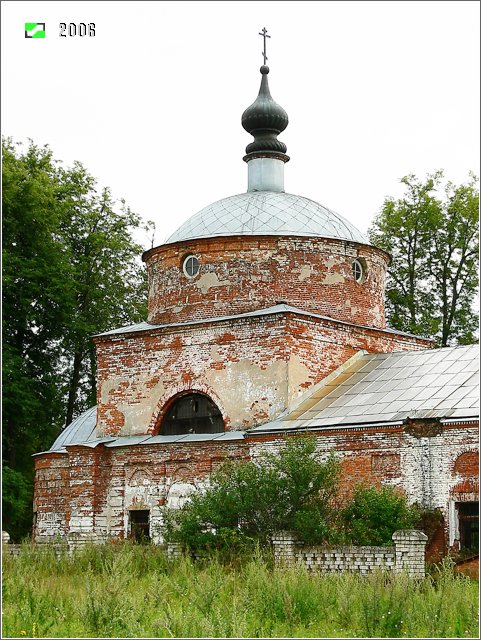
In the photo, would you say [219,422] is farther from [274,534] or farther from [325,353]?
[274,534]

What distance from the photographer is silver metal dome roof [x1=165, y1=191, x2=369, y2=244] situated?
19.4 m

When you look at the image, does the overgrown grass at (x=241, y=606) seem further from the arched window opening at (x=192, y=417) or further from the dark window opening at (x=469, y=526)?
the arched window opening at (x=192, y=417)

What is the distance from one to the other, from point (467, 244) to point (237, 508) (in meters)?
14.0

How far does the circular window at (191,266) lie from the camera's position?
19.4m

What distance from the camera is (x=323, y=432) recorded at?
16.0 m

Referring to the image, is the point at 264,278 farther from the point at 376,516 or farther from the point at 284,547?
the point at 284,547

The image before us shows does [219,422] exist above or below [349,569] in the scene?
above

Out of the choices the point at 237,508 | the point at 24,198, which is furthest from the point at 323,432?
the point at 24,198

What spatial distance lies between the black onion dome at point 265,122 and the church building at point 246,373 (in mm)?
116

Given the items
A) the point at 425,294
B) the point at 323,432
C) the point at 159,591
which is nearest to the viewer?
the point at 159,591

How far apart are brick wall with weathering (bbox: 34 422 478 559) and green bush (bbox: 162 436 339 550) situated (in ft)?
2.71

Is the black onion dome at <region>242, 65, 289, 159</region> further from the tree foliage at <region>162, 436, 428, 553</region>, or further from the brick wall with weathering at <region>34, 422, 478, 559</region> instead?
the tree foliage at <region>162, 436, 428, 553</region>

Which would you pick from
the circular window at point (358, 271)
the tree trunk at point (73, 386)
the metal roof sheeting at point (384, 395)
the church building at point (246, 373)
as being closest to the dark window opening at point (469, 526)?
the church building at point (246, 373)

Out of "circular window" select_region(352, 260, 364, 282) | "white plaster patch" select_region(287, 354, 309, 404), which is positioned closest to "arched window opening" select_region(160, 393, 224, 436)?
"white plaster patch" select_region(287, 354, 309, 404)
